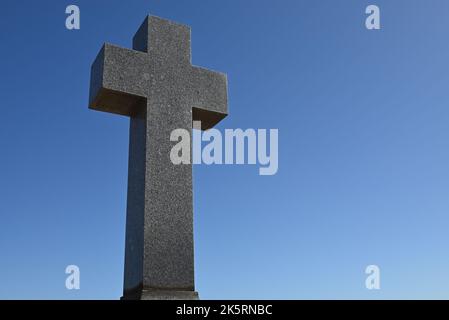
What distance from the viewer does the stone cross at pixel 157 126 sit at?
4.33 metres

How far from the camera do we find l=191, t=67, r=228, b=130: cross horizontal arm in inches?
202

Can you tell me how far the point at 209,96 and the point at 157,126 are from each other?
781 millimetres

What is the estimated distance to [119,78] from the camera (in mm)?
4824

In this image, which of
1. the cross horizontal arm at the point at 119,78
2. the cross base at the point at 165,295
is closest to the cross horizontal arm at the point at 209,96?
the cross horizontal arm at the point at 119,78

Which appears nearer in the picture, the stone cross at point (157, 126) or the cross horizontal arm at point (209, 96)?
the stone cross at point (157, 126)

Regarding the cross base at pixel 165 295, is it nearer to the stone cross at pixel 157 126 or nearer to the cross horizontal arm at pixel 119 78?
the stone cross at pixel 157 126

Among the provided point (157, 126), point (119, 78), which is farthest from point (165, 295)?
point (119, 78)

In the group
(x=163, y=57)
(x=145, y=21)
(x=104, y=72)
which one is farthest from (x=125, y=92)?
(x=145, y=21)

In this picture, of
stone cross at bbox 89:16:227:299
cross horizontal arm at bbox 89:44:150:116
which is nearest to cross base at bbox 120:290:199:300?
stone cross at bbox 89:16:227:299

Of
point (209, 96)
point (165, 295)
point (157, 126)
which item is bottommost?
point (165, 295)

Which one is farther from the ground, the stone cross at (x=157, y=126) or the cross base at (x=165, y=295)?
the stone cross at (x=157, y=126)

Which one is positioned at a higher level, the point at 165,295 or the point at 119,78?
the point at 119,78

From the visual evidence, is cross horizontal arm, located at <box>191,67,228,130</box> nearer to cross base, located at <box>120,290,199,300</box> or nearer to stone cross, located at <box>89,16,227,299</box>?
stone cross, located at <box>89,16,227,299</box>

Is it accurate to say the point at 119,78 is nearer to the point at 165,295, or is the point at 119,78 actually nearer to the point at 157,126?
the point at 157,126
